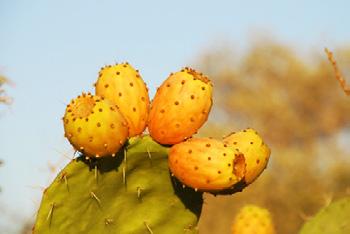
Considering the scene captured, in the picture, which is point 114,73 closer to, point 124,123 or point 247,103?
point 124,123

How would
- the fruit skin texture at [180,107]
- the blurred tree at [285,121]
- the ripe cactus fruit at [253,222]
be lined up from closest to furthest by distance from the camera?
1. the fruit skin texture at [180,107]
2. the ripe cactus fruit at [253,222]
3. the blurred tree at [285,121]

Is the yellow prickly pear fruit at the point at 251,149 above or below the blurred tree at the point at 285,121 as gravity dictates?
above

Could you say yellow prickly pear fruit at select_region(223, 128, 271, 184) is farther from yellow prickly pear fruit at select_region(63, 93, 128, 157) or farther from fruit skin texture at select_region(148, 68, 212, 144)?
yellow prickly pear fruit at select_region(63, 93, 128, 157)

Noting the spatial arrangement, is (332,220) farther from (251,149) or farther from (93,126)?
(93,126)

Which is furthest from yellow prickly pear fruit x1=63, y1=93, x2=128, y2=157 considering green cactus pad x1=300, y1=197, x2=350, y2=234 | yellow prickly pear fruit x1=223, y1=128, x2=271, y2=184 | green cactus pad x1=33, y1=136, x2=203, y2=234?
green cactus pad x1=300, y1=197, x2=350, y2=234

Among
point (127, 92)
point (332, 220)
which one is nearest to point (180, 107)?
point (127, 92)

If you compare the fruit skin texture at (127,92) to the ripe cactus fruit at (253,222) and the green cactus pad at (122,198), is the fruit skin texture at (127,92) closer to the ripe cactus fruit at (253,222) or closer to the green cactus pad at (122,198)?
the green cactus pad at (122,198)

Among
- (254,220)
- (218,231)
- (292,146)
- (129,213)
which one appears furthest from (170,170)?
(292,146)

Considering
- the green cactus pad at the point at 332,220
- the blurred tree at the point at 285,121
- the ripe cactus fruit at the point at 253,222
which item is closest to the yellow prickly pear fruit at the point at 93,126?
the ripe cactus fruit at the point at 253,222
